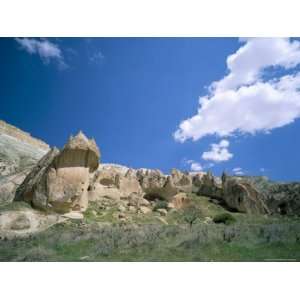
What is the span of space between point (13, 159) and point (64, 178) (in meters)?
26.4

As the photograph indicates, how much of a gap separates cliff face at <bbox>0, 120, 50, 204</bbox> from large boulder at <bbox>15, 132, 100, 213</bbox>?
16.6 feet

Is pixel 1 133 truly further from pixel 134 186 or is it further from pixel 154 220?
pixel 154 220

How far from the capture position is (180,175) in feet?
134

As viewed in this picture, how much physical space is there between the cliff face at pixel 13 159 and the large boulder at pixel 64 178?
5072 mm

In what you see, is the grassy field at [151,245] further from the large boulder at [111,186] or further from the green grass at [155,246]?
the large boulder at [111,186]

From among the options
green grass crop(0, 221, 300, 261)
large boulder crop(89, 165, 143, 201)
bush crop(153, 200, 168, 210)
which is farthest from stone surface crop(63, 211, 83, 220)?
bush crop(153, 200, 168, 210)

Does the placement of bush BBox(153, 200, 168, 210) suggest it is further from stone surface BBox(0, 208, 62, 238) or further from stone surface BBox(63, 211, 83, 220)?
stone surface BBox(0, 208, 62, 238)

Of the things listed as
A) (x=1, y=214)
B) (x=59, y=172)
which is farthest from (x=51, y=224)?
(x=59, y=172)

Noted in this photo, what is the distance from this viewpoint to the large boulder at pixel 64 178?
1608 centimetres

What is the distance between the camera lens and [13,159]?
132 feet

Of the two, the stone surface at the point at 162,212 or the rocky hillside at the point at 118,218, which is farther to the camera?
the stone surface at the point at 162,212

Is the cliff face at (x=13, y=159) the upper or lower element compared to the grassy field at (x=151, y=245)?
upper

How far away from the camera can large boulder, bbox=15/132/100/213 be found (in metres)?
16.1

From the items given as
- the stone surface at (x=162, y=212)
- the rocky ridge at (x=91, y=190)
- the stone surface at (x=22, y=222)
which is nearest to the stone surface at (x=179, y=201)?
the rocky ridge at (x=91, y=190)
